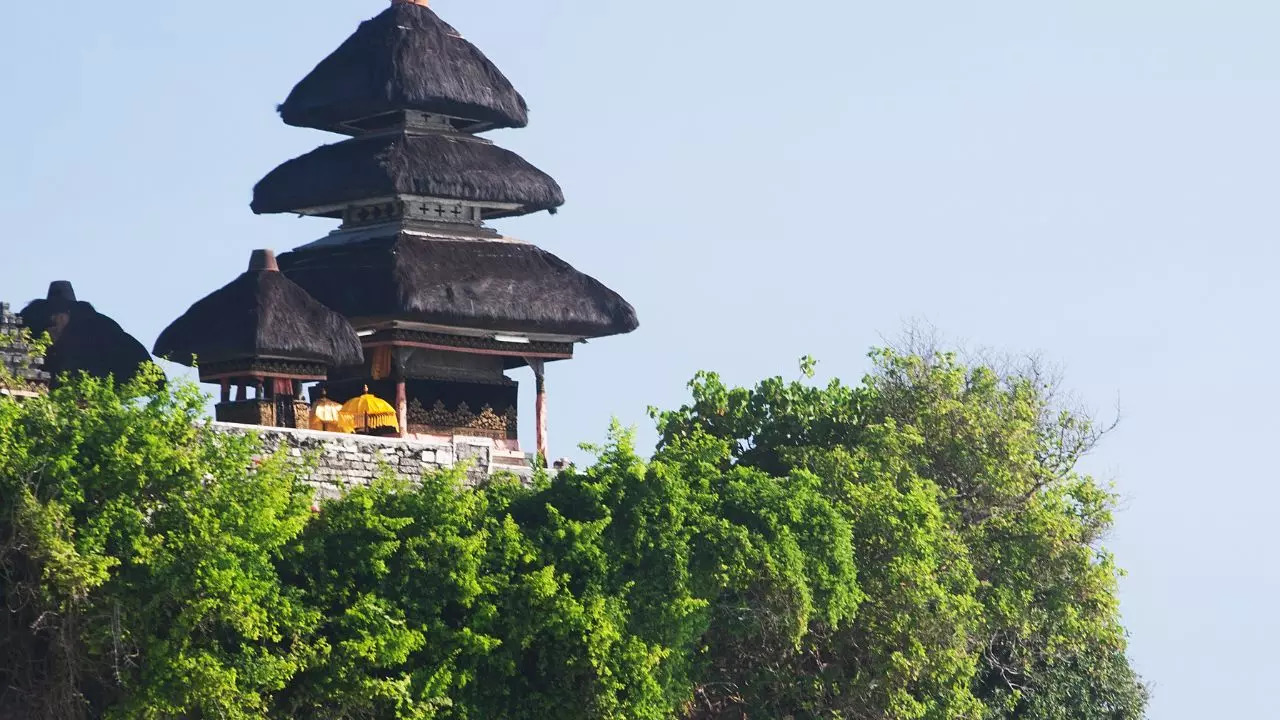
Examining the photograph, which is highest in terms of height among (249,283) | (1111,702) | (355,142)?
(355,142)

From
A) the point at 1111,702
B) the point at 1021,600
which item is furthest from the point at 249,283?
the point at 1111,702

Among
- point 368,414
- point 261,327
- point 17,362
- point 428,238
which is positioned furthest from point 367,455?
point 428,238

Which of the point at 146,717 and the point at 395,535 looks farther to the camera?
the point at 395,535

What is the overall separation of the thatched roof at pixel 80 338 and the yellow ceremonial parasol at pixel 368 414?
11.6 ft

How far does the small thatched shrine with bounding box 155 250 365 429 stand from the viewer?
118 ft

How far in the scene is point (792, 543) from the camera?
32.3 m

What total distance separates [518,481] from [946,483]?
7746 millimetres

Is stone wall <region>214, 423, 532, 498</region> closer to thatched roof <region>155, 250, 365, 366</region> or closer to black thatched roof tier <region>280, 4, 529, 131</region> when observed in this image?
thatched roof <region>155, 250, 365, 366</region>

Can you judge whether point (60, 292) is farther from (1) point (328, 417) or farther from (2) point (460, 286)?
(2) point (460, 286)

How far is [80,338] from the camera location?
35219mm

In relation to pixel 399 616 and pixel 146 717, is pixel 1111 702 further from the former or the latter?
pixel 146 717

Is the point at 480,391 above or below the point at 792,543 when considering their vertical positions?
above

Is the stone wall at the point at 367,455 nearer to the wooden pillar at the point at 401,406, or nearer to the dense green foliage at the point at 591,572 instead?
the dense green foliage at the point at 591,572

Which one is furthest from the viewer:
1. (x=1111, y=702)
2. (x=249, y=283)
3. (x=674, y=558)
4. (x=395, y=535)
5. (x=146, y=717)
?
(x=1111, y=702)
